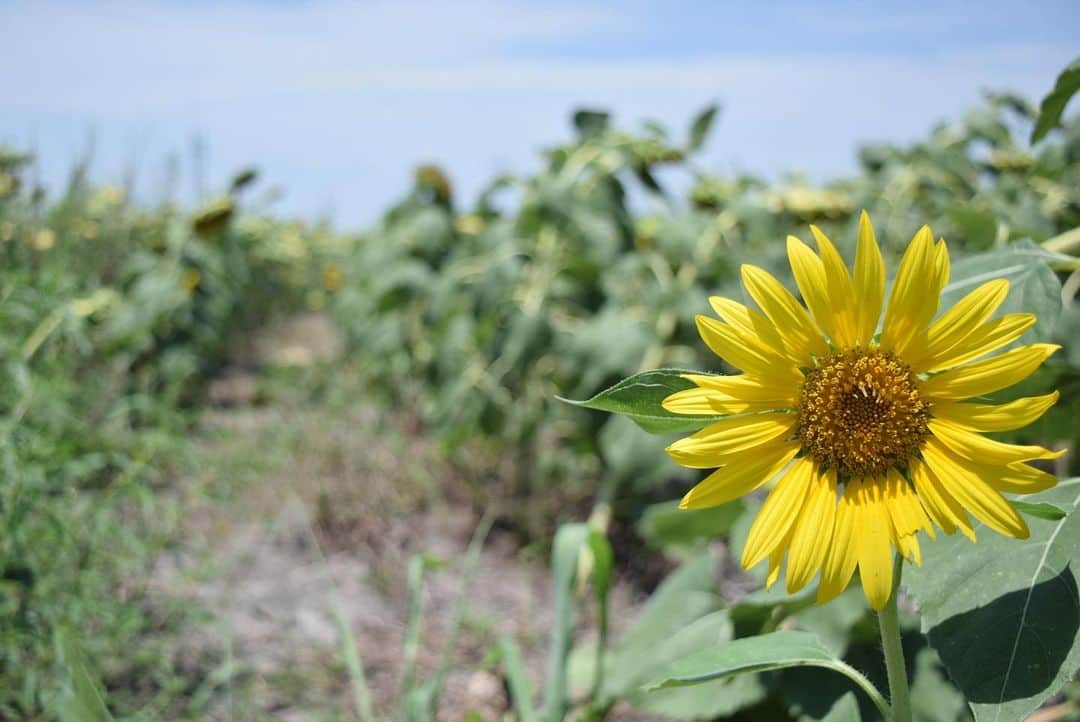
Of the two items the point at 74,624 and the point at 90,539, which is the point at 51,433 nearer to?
the point at 90,539

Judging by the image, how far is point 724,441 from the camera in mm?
922

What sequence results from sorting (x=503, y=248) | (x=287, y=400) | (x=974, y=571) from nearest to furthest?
(x=974, y=571), (x=503, y=248), (x=287, y=400)

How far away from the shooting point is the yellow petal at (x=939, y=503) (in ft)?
2.87

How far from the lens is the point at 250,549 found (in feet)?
9.10

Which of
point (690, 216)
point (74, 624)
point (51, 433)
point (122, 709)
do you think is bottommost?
point (122, 709)

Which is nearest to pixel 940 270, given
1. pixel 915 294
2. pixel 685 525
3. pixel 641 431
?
pixel 915 294

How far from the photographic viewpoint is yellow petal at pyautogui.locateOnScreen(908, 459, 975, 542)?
2.87 ft

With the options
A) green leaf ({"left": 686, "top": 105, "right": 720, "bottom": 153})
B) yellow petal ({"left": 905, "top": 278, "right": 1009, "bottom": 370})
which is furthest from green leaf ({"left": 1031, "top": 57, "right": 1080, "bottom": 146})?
green leaf ({"left": 686, "top": 105, "right": 720, "bottom": 153})

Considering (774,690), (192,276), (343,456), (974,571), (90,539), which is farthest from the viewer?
(192,276)

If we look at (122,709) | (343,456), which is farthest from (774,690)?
(343,456)

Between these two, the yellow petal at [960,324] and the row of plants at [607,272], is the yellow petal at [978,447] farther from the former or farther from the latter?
the row of plants at [607,272]

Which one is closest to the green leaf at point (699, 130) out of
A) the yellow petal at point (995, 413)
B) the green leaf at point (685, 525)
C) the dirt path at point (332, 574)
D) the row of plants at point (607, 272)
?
the row of plants at point (607, 272)

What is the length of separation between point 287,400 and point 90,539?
2378 mm

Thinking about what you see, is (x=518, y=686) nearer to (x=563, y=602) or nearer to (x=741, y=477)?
(x=563, y=602)
